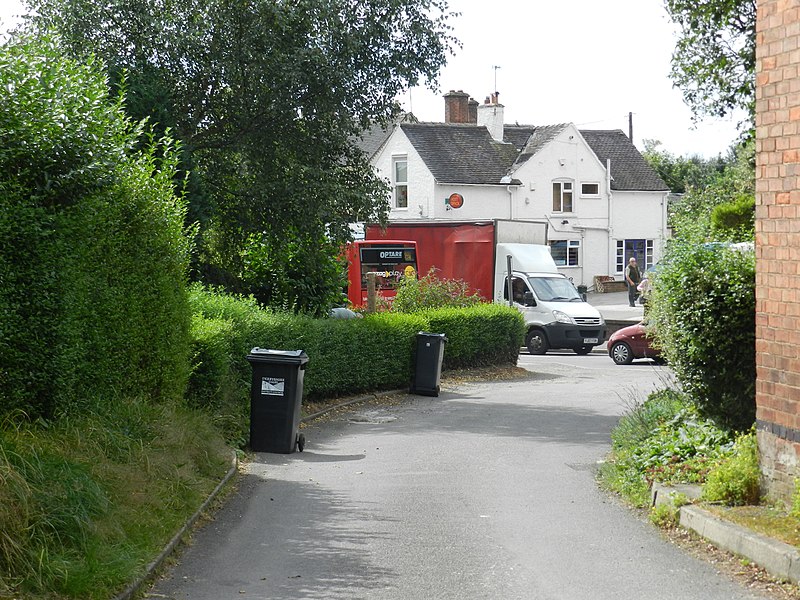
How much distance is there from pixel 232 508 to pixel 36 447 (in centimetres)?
259

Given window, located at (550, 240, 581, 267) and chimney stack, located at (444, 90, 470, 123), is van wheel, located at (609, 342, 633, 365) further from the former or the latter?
chimney stack, located at (444, 90, 470, 123)

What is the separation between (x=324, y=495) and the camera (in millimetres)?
10773

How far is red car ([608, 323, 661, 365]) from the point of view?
92.2ft

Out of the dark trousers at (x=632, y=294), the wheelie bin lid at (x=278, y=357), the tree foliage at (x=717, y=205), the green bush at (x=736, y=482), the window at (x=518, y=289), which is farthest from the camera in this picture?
the dark trousers at (x=632, y=294)

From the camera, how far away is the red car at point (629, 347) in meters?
28.1

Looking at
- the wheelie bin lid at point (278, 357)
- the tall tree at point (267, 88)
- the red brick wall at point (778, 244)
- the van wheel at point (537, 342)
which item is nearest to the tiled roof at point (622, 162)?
the van wheel at point (537, 342)

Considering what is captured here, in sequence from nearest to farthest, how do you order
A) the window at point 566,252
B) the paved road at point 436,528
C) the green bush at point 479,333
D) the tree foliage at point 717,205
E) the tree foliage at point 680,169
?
the paved road at point 436,528
the tree foliage at point 717,205
the green bush at point 479,333
the window at point 566,252
the tree foliage at point 680,169

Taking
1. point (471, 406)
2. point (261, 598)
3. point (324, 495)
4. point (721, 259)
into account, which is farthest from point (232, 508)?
point (471, 406)

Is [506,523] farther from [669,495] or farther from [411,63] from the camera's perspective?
[411,63]

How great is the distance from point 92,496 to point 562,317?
2432cm

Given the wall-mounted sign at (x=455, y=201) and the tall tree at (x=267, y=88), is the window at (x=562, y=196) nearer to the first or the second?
the wall-mounted sign at (x=455, y=201)

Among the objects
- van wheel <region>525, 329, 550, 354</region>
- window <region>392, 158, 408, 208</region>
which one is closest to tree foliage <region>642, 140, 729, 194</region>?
window <region>392, 158, 408, 208</region>

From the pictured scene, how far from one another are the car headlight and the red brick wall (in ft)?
71.7

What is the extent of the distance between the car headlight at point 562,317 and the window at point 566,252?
21935 millimetres
